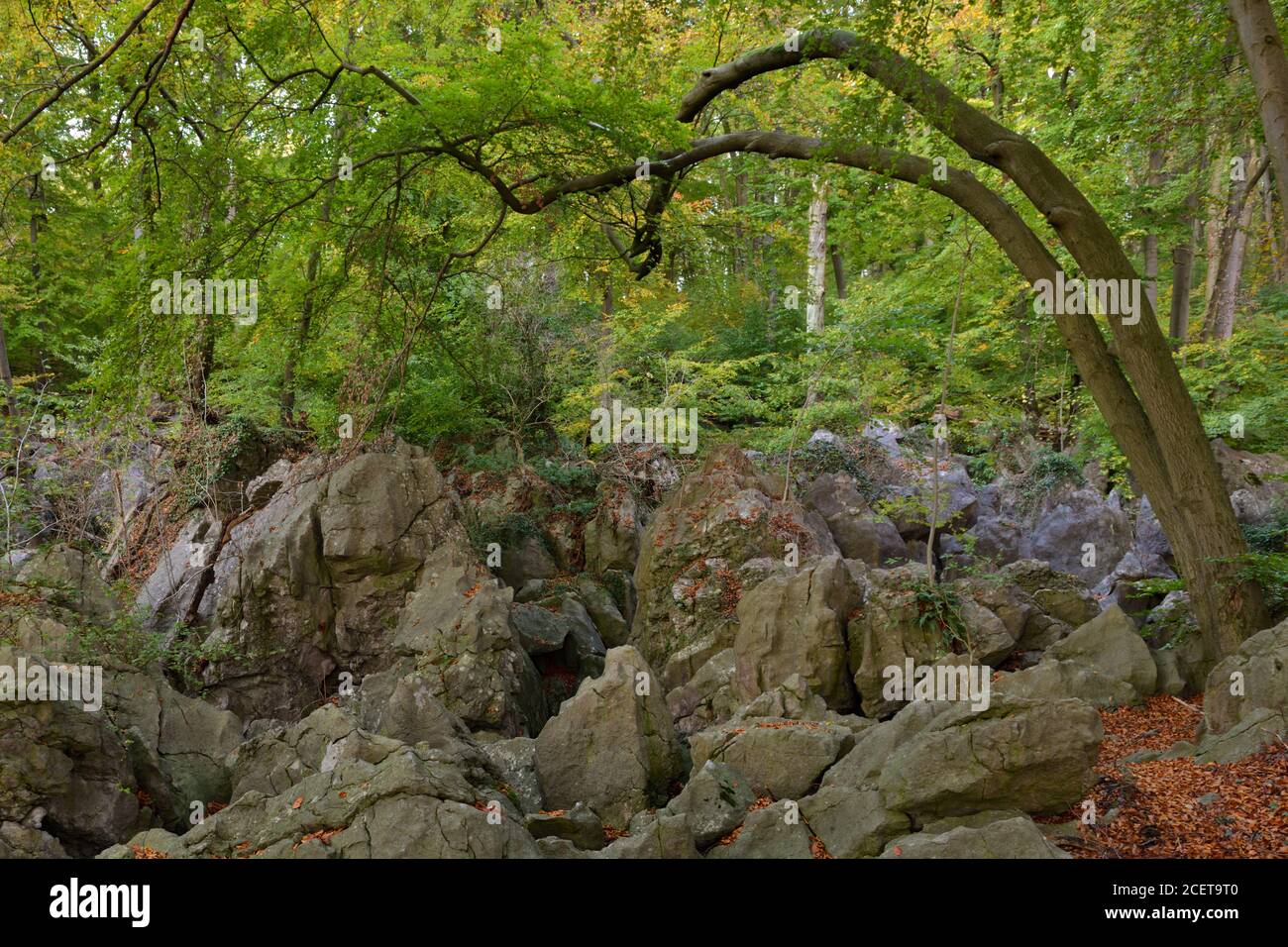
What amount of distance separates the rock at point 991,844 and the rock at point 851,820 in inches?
27.9

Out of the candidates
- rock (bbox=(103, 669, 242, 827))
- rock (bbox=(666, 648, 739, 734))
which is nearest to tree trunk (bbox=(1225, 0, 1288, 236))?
rock (bbox=(666, 648, 739, 734))

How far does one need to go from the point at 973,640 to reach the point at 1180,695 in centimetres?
207

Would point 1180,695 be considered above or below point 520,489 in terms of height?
below

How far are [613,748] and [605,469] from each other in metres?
8.43

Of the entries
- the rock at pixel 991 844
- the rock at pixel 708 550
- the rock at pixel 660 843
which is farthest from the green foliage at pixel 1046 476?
the rock at pixel 660 843

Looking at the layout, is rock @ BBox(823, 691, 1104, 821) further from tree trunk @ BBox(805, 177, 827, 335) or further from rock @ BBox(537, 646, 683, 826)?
tree trunk @ BBox(805, 177, 827, 335)

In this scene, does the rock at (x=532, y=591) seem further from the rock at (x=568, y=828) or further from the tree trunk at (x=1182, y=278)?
the tree trunk at (x=1182, y=278)

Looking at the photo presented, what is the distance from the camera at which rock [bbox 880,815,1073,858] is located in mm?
4633

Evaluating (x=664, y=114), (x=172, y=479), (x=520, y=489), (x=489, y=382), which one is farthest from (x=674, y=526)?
(x=172, y=479)

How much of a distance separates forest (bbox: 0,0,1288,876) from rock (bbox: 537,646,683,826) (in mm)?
44

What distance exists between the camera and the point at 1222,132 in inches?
412

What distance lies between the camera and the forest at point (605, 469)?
247 inches

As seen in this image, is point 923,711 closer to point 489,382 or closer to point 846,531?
point 846,531

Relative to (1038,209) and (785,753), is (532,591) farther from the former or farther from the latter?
(1038,209)
